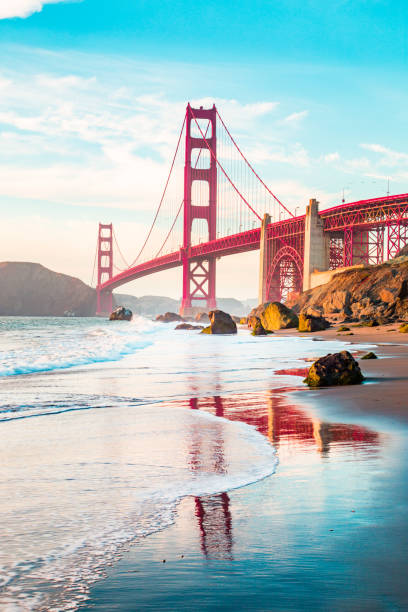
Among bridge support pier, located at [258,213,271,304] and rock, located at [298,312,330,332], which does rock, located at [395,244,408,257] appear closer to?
bridge support pier, located at [258,213,271,304]

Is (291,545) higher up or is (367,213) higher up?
(367,213)

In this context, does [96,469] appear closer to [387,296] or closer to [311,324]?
[311,324]

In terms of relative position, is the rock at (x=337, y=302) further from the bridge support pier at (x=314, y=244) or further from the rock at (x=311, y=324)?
the bridge support pier at (x=314, y=244)

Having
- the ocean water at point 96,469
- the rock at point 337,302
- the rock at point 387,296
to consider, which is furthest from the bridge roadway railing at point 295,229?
the ocean water at point 96,469

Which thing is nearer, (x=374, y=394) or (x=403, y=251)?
(x=374, y=394)

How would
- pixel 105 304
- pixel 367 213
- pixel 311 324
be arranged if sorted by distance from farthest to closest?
pixel 105 304
pixel 367 213
pixel 311 324

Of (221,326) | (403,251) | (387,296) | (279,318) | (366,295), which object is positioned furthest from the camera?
(403,251)

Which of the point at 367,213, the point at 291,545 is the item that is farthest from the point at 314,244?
the point at 291,545

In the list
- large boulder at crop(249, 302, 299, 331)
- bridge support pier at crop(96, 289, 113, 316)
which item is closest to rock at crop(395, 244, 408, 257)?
large boulder at crop(249, 302, 299, 331)
